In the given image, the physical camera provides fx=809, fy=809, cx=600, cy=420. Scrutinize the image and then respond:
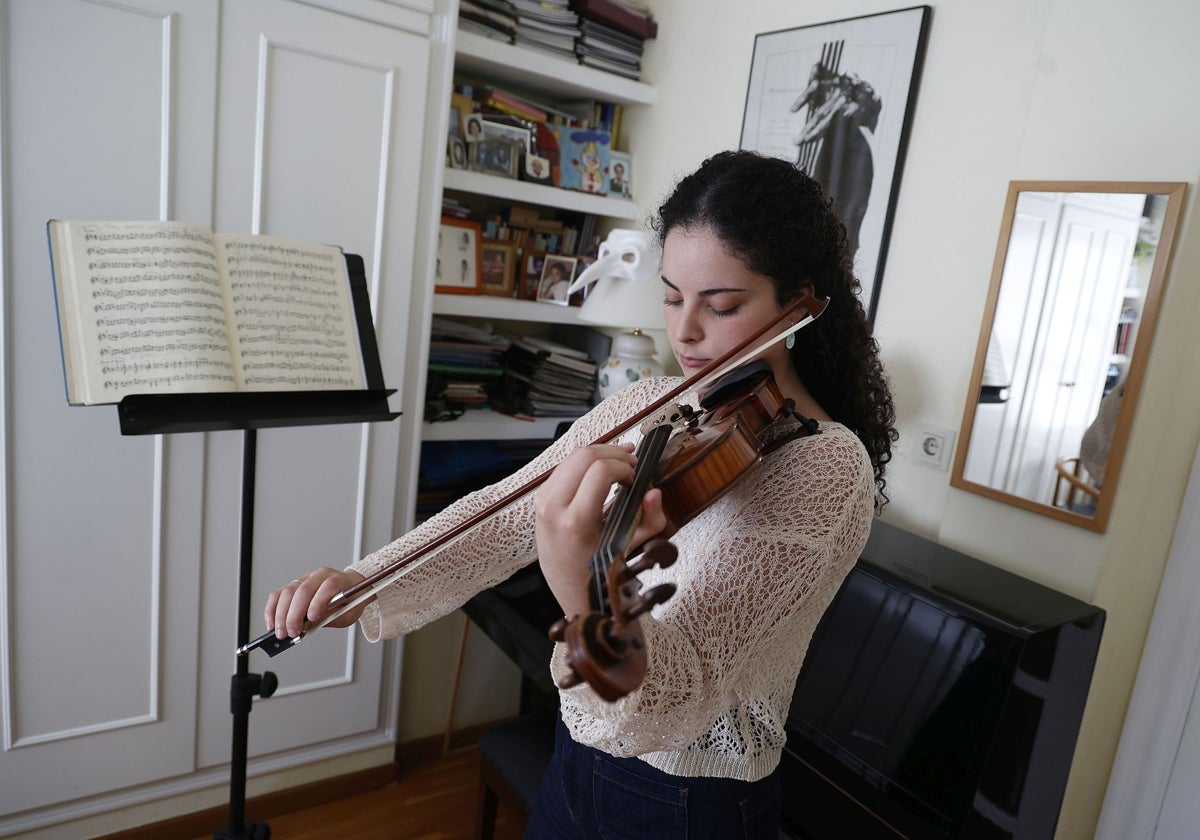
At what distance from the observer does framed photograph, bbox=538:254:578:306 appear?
96.4 inches

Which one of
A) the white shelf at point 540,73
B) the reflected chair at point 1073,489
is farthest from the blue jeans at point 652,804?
the white shelf at point 540,73

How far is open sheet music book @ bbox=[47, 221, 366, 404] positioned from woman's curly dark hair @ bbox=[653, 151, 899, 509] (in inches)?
25.8

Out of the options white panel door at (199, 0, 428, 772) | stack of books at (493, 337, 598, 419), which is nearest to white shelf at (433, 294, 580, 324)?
stack of books at (493, 337, 598, 419)

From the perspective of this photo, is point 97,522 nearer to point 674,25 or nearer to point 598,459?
point 598,459

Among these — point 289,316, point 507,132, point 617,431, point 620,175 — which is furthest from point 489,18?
point 617,431

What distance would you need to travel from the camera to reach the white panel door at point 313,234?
168 centimetres

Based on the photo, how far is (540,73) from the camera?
7.29 ft

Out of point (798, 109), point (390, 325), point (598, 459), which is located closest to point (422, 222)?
point (390, 325)

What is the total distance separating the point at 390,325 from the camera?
1935 millimetres

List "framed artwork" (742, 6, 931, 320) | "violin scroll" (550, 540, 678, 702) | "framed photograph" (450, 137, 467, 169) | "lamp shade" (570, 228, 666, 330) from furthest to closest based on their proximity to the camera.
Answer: "framed photograph" (450, 137, 467, 169) → "lamp shade" (570, 228, 666, 330) → "framed artwork" (742, 6, 931, 320) → "violin scroll" (550, 540, 678, 702)

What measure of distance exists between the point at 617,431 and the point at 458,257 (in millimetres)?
1611

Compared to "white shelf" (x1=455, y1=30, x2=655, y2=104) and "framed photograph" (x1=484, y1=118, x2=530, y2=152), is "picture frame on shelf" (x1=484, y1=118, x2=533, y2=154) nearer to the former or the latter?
"framed photograph" (x1=484, y1=118, x2=530, y2=152)

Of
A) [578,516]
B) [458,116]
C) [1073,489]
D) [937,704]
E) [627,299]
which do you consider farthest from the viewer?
[458,116]

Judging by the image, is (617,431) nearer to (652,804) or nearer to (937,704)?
(652,804)
